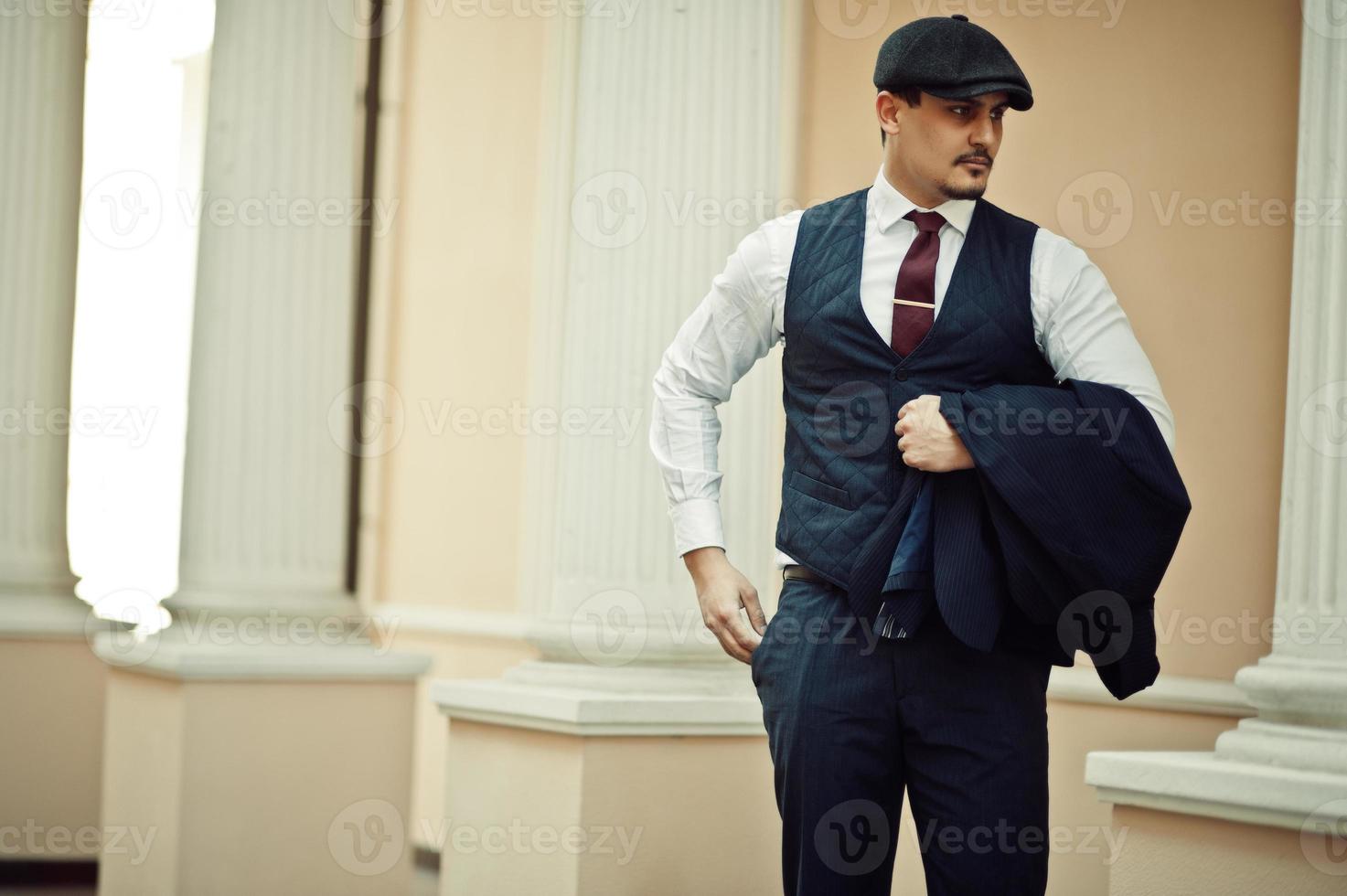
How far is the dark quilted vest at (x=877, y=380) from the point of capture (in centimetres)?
201

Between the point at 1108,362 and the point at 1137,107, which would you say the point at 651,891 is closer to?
the point at 1108,362

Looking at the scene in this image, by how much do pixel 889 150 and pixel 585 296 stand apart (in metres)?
1.56

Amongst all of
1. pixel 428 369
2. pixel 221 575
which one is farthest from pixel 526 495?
pixel 221 575

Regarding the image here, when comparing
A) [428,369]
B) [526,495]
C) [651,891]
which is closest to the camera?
[651,891]

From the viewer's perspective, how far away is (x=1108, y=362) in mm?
2031

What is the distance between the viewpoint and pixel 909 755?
2025 millimetres

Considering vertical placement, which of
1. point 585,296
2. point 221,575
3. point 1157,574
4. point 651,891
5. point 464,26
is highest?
point 464,26
